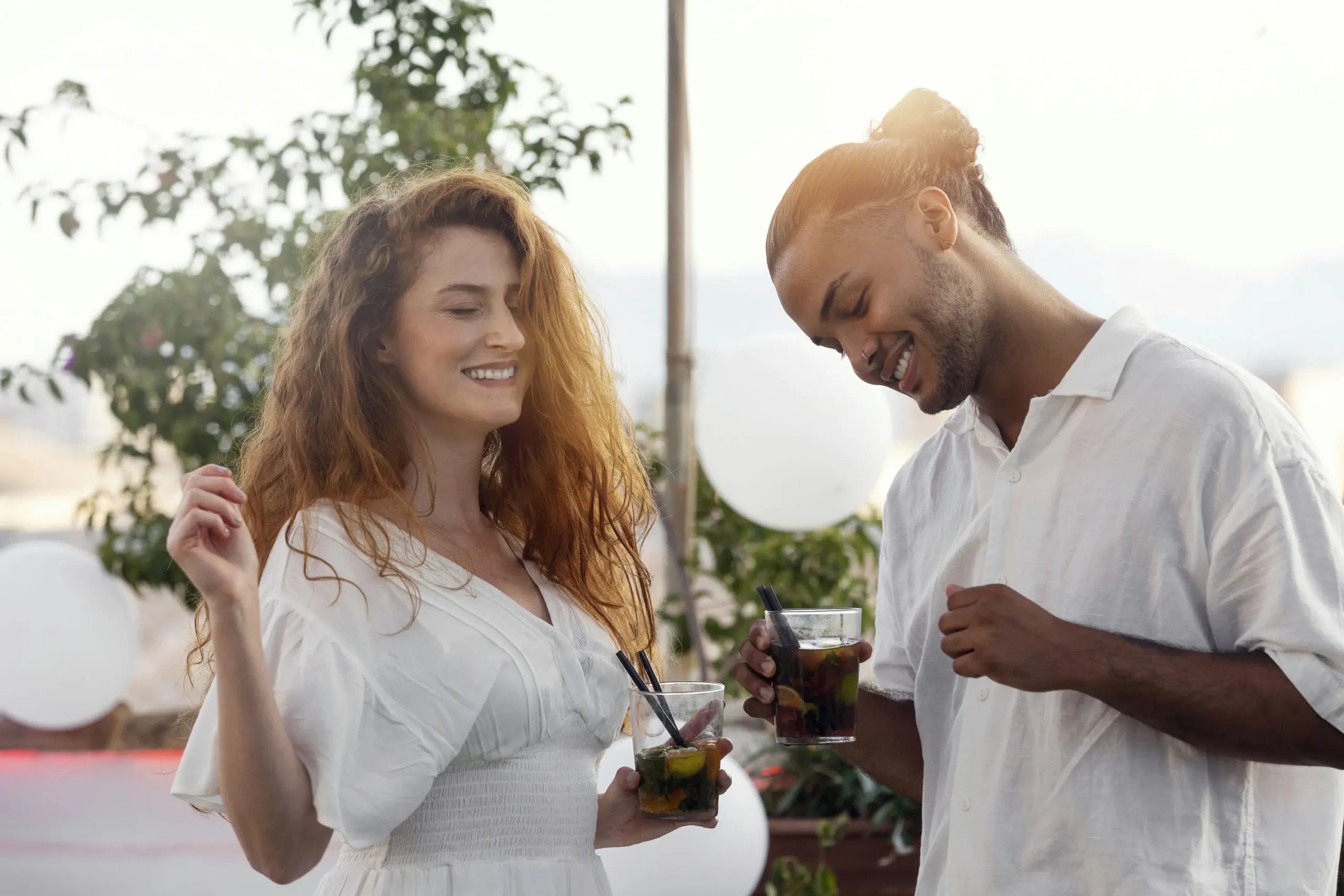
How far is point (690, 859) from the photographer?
233 cm

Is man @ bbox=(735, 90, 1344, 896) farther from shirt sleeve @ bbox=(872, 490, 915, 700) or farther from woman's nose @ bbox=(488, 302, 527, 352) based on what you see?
woman's nose @ bbox=(488, 302, 527, 352)

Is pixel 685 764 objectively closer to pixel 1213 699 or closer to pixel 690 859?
pixel 1213 699

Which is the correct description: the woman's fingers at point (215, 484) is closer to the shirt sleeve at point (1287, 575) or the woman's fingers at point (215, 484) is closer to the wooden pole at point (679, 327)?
the shirt sleeve at point (1287, 575)

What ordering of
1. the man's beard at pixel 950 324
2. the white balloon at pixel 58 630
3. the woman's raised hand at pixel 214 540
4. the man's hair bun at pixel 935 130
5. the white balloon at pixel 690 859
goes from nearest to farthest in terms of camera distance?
1. the woman's raised hand at pixel 214 540
2. the man's beard at pixel 950 324
3. the man's hair bun at pixel 935 130
4. the white balloon at pixel 690 859
5. the white balloon at pixel 58 630

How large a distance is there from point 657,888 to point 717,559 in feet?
5.24

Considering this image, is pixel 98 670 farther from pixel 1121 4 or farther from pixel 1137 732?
pixel 1121 4

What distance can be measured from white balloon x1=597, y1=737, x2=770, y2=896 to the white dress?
72 centimetres

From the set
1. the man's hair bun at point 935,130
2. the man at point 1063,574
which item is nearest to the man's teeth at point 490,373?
the man at point 1063,574

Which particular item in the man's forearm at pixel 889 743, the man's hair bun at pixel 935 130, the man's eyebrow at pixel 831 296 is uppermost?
the man's hair bun at pixel 935 130

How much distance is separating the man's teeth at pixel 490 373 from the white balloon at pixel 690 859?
91 cm

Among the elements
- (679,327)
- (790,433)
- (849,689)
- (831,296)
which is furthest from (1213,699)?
(679,327)


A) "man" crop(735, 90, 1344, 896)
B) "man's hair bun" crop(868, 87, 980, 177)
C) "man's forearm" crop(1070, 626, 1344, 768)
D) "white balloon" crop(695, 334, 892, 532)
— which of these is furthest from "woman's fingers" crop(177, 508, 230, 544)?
"white balloon" crop(695, 334, 892, 532)

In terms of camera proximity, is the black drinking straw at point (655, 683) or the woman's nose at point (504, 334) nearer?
the black drinking straw at point (655, 683)

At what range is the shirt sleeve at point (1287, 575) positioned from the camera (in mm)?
1238
